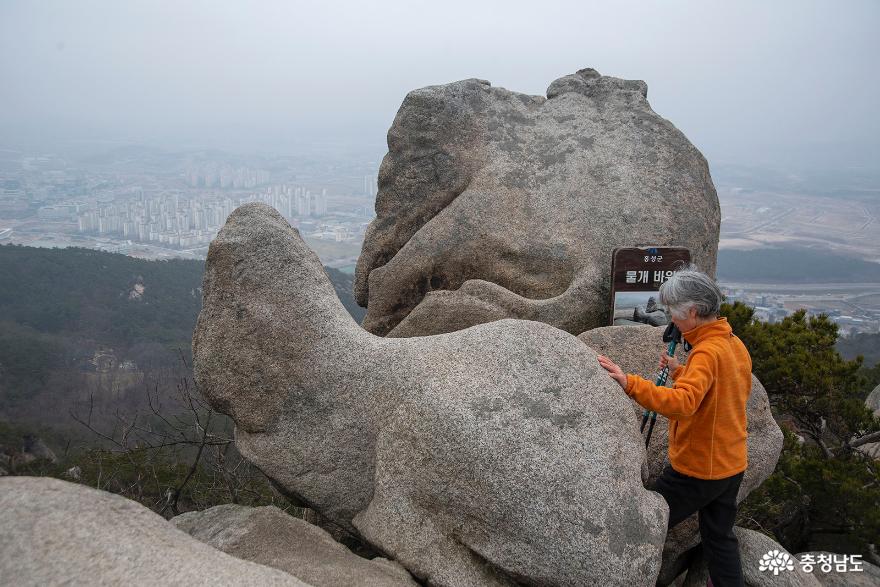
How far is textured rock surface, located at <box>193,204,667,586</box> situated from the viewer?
2977 millimetres

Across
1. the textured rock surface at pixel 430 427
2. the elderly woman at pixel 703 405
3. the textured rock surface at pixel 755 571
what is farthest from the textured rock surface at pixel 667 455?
the textured rock surface at pixel 430 427

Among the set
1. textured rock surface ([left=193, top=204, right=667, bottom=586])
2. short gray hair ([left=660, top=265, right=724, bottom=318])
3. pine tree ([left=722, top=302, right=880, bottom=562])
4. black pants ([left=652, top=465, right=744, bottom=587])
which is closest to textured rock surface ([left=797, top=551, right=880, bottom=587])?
pine tree ([left=722, top=302, right=880, bottom=562])

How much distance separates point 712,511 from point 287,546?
224 centimetres

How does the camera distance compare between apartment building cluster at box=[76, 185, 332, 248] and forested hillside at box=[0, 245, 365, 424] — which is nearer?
forested hillside at box=[0, 245, 365, 424]

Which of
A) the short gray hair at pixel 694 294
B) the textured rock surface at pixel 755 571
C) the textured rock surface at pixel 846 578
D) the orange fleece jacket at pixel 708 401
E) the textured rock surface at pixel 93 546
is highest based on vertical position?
the short gray hair at pixel 694 294

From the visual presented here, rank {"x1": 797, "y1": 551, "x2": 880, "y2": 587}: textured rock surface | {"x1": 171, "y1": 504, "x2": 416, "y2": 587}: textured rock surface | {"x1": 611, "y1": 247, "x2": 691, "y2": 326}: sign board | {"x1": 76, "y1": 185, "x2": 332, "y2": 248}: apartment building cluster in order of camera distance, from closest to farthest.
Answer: {"x1": 171, "y1": 504, "x2": 416, "y2": 587}: textured rock surface < {"x1": 797, "y1": 551, "x2": 880, "y2": 587}: textured rock surface < {"x1": 611, "y1": 247, "x2": 691, "y2": 326}: sign board < {"x1": 76, "y1": 185, "x2": 332, "y2": 248}: apartment building cluster

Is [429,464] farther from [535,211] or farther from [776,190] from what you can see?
[776,190]

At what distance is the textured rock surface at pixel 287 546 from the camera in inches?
122

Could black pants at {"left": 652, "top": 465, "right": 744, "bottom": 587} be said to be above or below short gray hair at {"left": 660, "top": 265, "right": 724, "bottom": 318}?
below

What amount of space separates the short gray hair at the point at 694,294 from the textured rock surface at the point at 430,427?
625mm

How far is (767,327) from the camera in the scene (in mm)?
6227

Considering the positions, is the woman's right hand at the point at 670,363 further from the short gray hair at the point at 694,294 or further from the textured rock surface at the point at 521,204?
the textured rock surface at the point at 521,204

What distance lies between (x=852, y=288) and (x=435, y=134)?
28.8 m

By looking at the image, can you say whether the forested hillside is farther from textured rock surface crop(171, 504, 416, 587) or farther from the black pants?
the black pants
